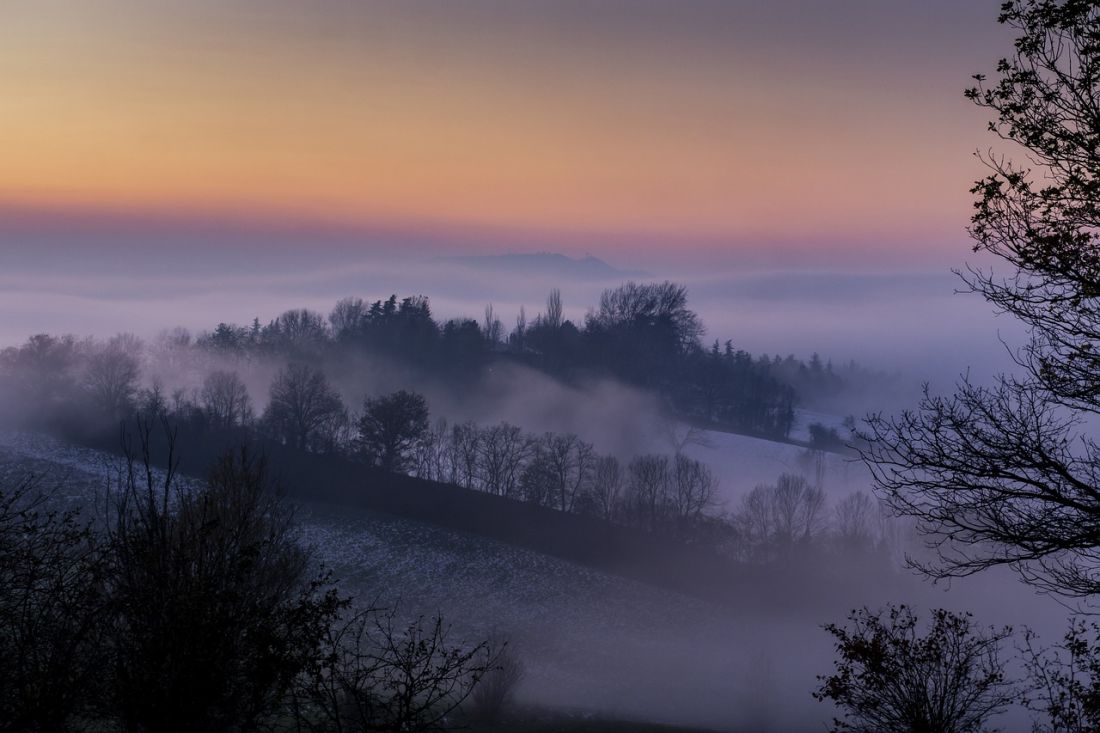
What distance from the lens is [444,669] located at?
9.64 m

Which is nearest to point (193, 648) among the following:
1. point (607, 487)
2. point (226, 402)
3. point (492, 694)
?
point (492, 694)

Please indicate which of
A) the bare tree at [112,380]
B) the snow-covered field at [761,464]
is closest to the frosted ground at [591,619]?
the bare tree at [112,380]

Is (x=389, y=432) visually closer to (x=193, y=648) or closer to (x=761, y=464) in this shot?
(x=761, y=464)

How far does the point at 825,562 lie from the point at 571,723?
4584cm

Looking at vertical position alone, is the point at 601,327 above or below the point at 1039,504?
above

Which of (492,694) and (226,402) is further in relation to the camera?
(226,402)

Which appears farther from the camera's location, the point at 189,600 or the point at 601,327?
the point at 601,327

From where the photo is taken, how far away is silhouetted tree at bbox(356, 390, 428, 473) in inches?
3132

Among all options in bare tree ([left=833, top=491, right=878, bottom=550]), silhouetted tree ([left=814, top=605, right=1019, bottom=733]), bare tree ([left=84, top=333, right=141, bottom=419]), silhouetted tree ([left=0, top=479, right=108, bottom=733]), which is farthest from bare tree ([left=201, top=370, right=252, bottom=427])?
silhouetted tree ([left=814, top=605, right=1019, bottom=733])

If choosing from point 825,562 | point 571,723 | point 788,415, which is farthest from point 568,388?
point 571,723

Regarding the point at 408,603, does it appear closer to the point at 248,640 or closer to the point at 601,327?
the point at 248,640

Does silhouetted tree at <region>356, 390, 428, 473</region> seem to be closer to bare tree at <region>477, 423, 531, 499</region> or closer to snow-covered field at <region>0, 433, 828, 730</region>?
bare tree at <region>477, 423, 531, 499</region>

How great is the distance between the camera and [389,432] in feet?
264

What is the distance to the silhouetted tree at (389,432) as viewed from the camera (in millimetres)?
79562
